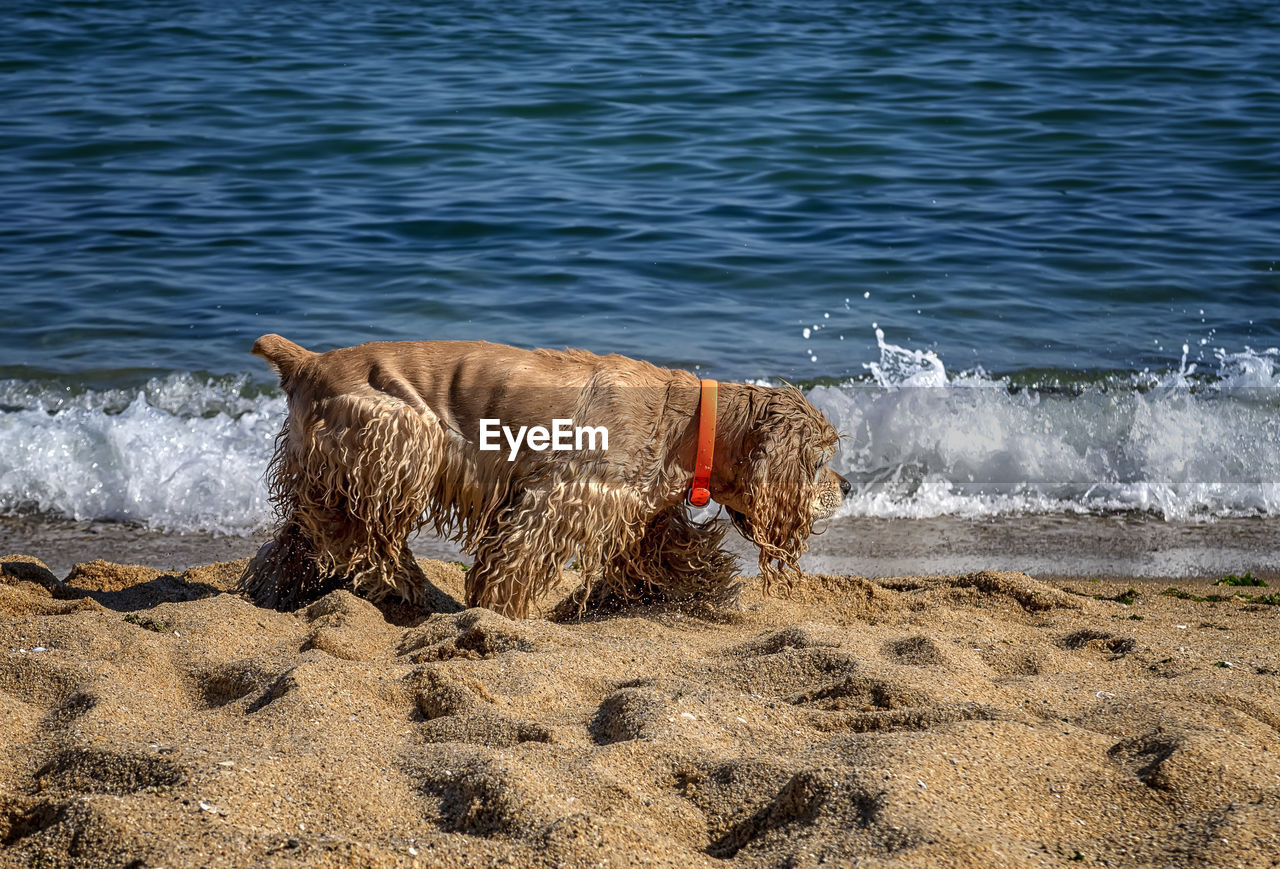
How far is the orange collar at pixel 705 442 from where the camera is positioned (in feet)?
15.1

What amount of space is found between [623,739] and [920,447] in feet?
15.4

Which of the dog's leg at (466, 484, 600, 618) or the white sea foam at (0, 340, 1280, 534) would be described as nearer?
the dog's leg at (466, 484, 600, 618)

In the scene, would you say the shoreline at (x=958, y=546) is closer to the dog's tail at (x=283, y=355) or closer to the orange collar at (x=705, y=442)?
the orange collar at (x=705, y=442)

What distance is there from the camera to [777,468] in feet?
15.1

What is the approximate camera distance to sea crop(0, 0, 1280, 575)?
7.14 metres

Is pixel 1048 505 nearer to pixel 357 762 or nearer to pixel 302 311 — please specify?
pixel 357 762

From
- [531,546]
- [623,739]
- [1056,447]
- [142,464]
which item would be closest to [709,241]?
[1056,447]

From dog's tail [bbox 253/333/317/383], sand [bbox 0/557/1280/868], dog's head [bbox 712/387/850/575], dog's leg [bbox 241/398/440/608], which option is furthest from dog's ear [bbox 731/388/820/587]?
dog's tail [bbox 253/333/317/383]

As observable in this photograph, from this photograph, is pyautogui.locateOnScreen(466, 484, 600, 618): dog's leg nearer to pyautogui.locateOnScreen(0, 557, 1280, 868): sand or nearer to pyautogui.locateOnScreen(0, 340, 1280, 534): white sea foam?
pyautogui.locateOnScreen(0, 557, 1280, 868): sand

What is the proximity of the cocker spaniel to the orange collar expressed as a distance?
3 cm

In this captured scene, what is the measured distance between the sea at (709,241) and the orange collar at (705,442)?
180cm

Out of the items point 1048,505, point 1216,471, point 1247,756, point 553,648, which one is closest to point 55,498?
point 553,648

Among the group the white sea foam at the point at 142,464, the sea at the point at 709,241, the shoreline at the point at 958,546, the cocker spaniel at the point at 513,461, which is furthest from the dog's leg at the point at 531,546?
the white sea foam at the point at 142,464

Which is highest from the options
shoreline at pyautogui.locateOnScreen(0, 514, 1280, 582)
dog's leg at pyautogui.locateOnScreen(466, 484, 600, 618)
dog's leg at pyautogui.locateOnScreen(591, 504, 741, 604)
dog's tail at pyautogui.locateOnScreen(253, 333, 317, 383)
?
dog's tail at pyautogui.locateOnScreen(253, 333, 317, 383)
